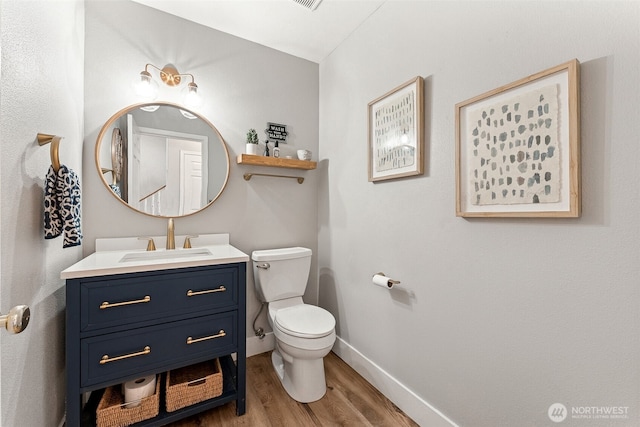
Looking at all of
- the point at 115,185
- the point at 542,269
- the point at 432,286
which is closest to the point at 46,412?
the point at 115,185

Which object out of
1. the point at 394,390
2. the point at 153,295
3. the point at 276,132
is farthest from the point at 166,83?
the point at 394,390

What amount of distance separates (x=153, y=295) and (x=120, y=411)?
570 mm

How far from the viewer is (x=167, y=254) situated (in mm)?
1652

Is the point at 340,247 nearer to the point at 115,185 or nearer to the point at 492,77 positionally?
the point at 492,77

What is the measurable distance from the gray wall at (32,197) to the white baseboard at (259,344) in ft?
3.56

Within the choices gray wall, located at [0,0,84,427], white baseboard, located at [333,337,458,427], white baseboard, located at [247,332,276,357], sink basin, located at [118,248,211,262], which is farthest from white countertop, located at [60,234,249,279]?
white baseboard, located at [333,337,458,427]

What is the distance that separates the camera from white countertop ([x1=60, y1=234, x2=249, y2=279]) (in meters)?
1.20

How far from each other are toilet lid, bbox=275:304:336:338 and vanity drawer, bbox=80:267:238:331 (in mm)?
371

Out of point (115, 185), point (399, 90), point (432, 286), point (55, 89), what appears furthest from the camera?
point (115, 185)

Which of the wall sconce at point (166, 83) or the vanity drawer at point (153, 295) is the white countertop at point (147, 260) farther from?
the wall sconce at point (166, 83)

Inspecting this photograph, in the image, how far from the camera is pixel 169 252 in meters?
1.67

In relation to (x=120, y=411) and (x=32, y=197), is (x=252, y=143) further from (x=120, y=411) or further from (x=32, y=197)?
(x=120, y=411)

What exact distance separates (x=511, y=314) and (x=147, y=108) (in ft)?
7.56

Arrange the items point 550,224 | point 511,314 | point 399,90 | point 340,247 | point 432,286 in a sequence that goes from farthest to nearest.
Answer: point 340,247 < point 399,90 < point 432,286 < point 511,314 < point 550,224
